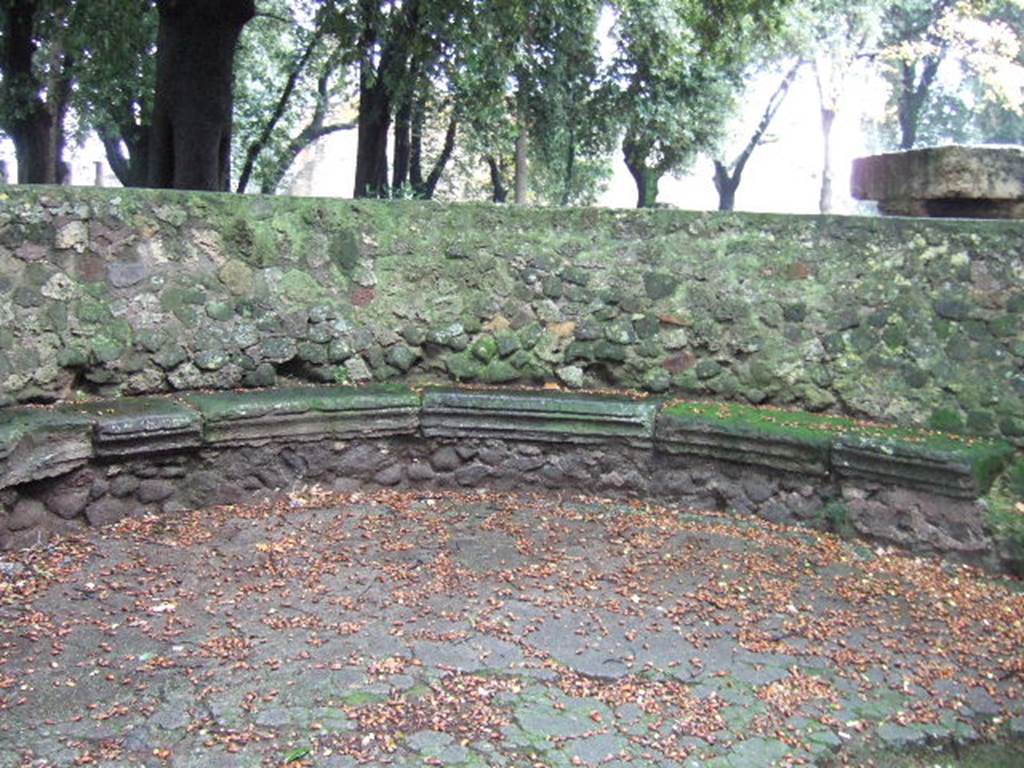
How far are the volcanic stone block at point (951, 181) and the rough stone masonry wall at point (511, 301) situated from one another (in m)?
0.30

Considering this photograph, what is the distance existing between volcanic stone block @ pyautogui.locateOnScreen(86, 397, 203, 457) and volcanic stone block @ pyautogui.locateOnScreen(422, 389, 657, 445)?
114 centimetres

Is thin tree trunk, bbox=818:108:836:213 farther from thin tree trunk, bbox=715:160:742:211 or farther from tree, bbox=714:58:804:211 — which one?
thin tree trunk, bbox=715:160:742:211

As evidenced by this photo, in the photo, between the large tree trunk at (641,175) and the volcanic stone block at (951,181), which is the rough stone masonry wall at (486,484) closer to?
the volcanic stone block at (951,181)

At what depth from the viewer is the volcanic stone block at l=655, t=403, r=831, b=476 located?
469cm

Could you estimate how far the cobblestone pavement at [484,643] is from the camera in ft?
9.37

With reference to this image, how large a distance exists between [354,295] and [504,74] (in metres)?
6.31

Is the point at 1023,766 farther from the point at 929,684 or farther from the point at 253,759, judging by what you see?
the point at 253,759

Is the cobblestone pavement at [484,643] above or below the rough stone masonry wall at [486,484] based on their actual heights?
below

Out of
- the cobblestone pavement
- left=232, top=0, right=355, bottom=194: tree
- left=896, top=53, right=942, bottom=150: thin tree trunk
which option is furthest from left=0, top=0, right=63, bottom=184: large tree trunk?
left=896, top=53, right=942, bottom=150: thin tree trunk

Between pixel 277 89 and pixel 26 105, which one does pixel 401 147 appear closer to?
pixel 277 89

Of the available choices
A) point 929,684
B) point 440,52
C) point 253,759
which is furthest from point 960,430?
point 440,52

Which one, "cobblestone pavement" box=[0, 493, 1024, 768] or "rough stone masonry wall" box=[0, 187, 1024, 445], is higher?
"rough stone masonry wall" box=[0, 187, 1024, 445]

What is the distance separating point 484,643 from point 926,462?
7.17 ft

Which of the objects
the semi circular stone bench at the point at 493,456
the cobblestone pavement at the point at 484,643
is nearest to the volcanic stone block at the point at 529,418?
the semi circular stone bench at the point at 493,456
